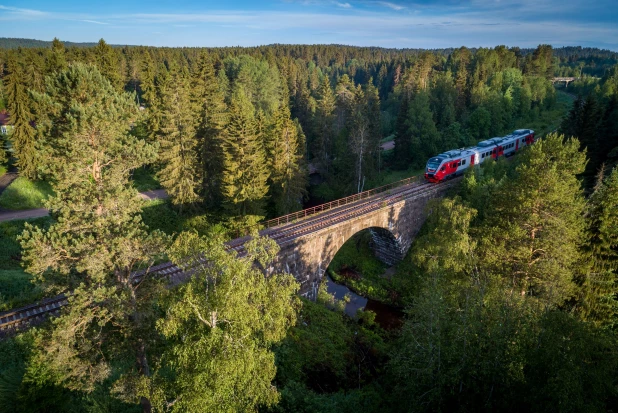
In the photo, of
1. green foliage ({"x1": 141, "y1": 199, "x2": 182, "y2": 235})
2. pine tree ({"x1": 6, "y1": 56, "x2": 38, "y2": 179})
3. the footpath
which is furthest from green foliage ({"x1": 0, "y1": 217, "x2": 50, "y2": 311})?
pine tree ({"x1": 6, "y1": 56, "x2": 38, "y2": 179})

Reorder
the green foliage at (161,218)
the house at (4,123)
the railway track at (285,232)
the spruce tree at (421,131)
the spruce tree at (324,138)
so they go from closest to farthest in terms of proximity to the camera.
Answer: the railway track at (285,232)
the green foliage at (161,218)
the house at (4,123)
the spruce tree at (324,138)
the spruce tree at (421,131)

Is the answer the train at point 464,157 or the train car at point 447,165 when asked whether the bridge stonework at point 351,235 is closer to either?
the train car at point 447,165

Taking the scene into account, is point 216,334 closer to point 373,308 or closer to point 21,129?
point 373,308

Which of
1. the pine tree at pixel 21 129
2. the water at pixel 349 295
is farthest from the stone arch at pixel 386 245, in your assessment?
the pine tree at pixel 21 129

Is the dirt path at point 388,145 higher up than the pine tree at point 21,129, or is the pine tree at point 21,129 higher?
the pine tree at point 21,129

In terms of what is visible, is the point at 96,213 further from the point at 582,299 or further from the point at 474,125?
the point at 474,125

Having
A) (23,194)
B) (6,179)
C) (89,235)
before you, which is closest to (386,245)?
(89,235)

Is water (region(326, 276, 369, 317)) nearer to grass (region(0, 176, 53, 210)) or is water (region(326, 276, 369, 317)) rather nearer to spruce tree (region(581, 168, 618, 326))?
spruce tree (region(581, 168, 618, 326))
